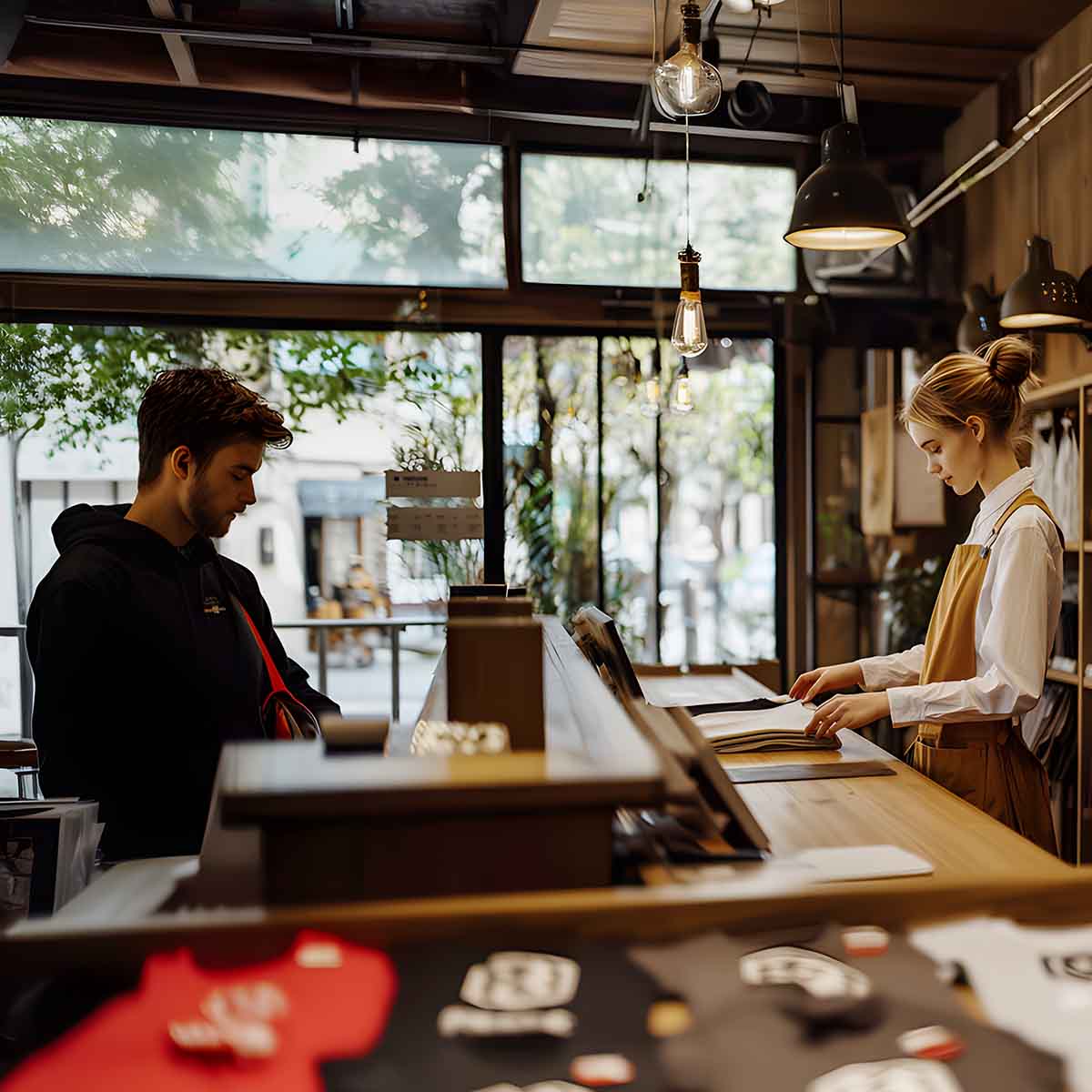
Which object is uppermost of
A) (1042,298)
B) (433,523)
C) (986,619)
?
(1042,298)

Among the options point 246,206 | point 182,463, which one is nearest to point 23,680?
point 246,206

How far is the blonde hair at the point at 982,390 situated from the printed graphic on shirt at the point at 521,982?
1766mm

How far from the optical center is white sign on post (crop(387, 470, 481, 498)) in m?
4.67

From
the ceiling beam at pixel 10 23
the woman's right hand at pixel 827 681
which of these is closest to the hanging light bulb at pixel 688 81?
the woman's right hand at pixel 827 681

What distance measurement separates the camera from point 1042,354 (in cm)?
427

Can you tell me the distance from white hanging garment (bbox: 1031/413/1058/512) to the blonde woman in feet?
5.23

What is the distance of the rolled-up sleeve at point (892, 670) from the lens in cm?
254

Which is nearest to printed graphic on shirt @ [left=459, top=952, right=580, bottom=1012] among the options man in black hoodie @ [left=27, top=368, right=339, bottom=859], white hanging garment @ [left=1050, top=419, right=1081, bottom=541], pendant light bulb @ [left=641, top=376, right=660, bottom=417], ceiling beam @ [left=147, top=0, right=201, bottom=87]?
man in black hoodie @ [left=27, top=368, right=339, bottom=859]

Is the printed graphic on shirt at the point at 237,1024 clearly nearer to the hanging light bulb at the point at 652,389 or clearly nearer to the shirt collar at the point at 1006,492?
the shirt collar at the point at 1006,492

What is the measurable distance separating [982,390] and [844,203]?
1.86 feet

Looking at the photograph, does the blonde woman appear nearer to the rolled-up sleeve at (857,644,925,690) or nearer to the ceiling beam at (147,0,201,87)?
the rolled-up sleeve at (857,644,925,690)

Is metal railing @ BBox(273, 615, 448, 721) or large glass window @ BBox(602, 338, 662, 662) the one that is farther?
large glass window @ BBox(602, 338, 662, 662)

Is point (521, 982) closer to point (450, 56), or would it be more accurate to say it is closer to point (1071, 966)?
point (1071, 966)

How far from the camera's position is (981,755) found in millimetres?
2125
